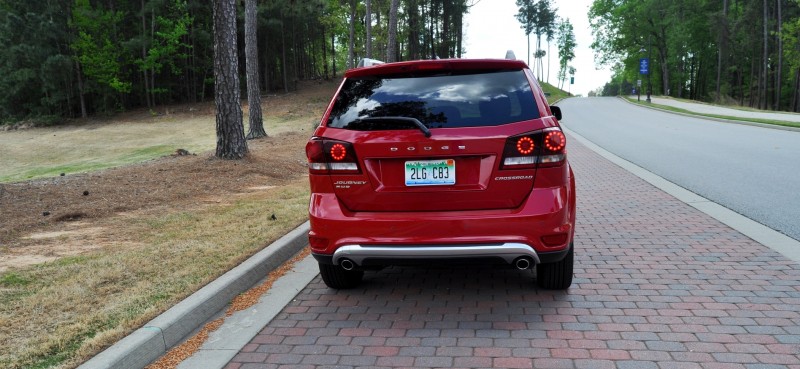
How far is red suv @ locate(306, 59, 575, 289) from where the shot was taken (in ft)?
12.0

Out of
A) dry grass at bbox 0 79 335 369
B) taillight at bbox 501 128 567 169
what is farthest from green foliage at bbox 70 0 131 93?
taillight at bbox 501 128 567 169

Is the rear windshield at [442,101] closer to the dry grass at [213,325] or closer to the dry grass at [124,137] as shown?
the dry grass at [213,325]

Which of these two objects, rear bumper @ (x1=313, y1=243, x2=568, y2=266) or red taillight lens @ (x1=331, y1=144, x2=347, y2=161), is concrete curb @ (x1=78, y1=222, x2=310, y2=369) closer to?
rear bumper @ (x1=313, y1=243, x2=568, y2=266)

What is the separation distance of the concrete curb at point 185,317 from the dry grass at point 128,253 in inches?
4.1

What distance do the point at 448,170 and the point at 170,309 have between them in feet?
7.06

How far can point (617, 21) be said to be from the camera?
7088 cm

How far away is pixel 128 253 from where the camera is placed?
541cm

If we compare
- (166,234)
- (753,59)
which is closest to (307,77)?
(753,59)

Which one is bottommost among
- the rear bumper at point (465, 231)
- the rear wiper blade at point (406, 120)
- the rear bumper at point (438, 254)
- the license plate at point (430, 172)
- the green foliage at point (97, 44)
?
the rear bumper at point (438, 254)

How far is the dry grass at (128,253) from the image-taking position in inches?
138

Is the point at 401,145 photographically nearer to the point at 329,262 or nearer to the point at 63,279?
the point at 329,262

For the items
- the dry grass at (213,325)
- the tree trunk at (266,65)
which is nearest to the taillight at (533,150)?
the dry grass at (213,325)

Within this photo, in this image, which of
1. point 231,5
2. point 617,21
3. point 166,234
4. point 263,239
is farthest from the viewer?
point 617,21

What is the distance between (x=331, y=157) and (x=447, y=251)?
41.3 inches
